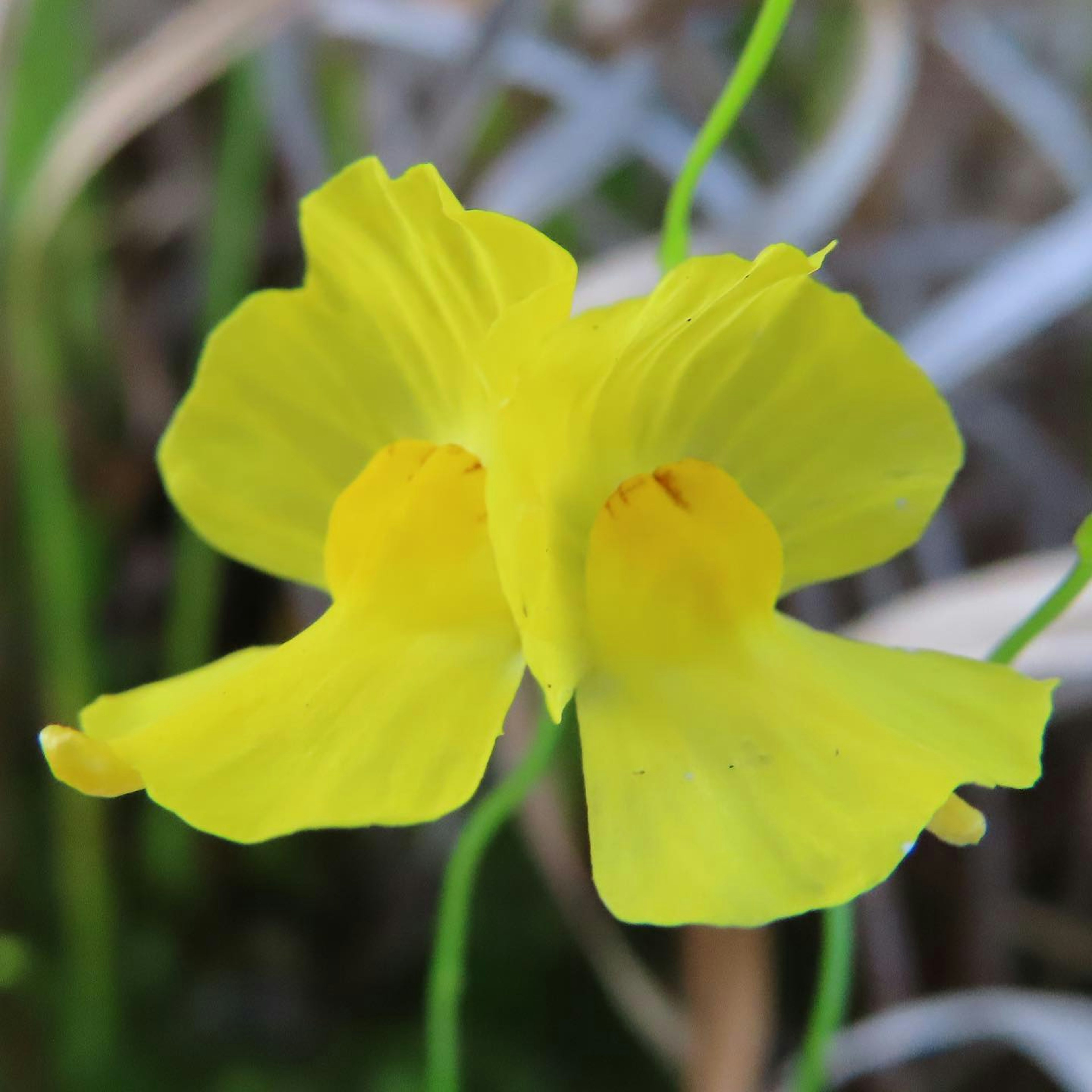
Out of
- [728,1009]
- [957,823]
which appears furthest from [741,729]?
[728,1009]

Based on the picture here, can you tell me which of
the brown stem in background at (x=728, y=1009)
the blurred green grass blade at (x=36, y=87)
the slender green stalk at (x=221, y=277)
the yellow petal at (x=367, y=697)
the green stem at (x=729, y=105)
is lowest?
the brown stem in background at (x=728, y=1009)

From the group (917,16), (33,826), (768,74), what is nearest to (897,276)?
(917,16)

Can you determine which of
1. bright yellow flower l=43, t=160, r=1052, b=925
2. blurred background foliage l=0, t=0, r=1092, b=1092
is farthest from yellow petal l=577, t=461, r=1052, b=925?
blurred background foliage l=0, t=0, r=1092, b=1092

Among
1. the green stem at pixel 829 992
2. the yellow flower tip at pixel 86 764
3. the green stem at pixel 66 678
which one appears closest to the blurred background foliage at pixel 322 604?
the green stem at pixel 66 678

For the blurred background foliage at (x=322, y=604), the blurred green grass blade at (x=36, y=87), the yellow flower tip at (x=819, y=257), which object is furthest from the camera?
the blurred green grass blade at (x=36, y=87)

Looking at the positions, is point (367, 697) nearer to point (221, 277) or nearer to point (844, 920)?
point (844, 920)

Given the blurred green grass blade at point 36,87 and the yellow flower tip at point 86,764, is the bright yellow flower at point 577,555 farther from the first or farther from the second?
the blurred green grass blade at point 36,87

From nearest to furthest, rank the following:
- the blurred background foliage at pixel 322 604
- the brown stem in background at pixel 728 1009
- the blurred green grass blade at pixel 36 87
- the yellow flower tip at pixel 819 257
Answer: the yellow flower tip at pixel 819 257
the brown stem in background at pixel 728 1009
the blurred background foliage at pixel 322 604
the blurred green grass blade at pixel 36 87

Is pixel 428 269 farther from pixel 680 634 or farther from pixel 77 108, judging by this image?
pixel 77 108
